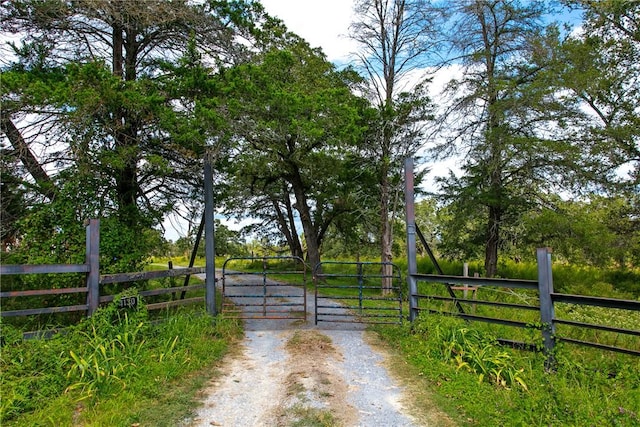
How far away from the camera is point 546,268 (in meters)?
4.79

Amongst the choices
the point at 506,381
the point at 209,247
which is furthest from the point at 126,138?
the point at 506,381

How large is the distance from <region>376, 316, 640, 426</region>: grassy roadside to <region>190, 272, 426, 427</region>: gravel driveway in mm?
425

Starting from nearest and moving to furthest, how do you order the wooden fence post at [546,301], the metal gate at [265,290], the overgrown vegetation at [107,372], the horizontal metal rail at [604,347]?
the overgrown vegetation at [107,372] → the horizontal metal rail at [604,347] → the wooden fence post at [546,301] → the metal gate at [265,290]

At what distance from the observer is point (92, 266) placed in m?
5.59

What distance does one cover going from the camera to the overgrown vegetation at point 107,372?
360cm

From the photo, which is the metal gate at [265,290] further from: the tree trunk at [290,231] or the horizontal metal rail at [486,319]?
the horizontal metal rail at [486,319]

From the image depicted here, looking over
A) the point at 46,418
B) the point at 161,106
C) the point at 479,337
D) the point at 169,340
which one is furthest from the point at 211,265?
the point at 479,337

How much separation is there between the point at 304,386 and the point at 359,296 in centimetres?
317

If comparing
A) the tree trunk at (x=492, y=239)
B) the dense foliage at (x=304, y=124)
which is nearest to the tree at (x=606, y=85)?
the dense foliage at (x=304, y=124)

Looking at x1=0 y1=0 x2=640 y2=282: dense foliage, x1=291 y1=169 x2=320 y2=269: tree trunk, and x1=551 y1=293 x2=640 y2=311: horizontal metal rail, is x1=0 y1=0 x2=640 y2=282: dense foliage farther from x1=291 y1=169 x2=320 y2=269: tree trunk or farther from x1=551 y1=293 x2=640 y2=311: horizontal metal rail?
x1=551 y1=293 x2=640 y2=311: horizontal metal rail

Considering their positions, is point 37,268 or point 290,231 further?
point 290,231

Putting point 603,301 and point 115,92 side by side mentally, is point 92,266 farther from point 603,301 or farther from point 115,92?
point 603,301

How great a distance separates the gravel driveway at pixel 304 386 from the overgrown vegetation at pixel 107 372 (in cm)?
41

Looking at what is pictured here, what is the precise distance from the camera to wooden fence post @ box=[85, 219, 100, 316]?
18.2 ft
